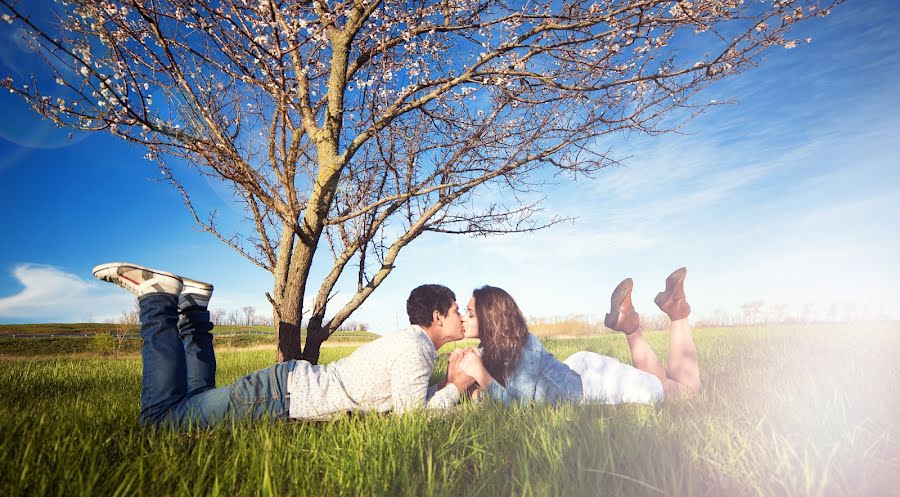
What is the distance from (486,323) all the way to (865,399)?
3.23 metres

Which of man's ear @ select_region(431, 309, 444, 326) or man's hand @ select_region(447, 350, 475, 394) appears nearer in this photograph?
man's ear @ select_region(431, 309, 444, 326)

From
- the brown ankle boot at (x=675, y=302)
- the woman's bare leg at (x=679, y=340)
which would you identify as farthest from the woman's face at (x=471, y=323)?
the brown ankle boot at (x=675, y=302)

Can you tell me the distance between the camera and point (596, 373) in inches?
191

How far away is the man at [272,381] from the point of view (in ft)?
11.4

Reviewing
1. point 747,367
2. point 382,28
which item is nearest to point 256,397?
point 382,28

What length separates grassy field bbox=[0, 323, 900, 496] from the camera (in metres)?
2.10

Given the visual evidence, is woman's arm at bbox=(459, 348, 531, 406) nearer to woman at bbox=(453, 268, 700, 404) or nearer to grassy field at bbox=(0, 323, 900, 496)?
woman at bbox=(453, 268, 700, 404)

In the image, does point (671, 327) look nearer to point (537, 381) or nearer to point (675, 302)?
point (675, 302)

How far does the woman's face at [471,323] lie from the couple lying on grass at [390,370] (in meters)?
0.01

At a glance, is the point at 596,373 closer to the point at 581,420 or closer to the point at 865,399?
the point at 581,420

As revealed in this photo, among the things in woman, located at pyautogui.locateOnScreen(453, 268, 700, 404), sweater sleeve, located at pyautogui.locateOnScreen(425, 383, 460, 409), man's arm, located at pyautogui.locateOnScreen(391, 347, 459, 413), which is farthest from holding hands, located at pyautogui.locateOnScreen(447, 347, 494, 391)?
man's arm, located at pyautogui.locateOnScreen(391, 347, 459, 413)

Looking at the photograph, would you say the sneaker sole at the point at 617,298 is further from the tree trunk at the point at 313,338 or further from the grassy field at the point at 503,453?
the tree trunk at the point at 313,338

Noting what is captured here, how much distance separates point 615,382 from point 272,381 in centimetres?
336

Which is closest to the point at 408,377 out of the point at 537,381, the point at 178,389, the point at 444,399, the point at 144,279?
the point at 444,399
